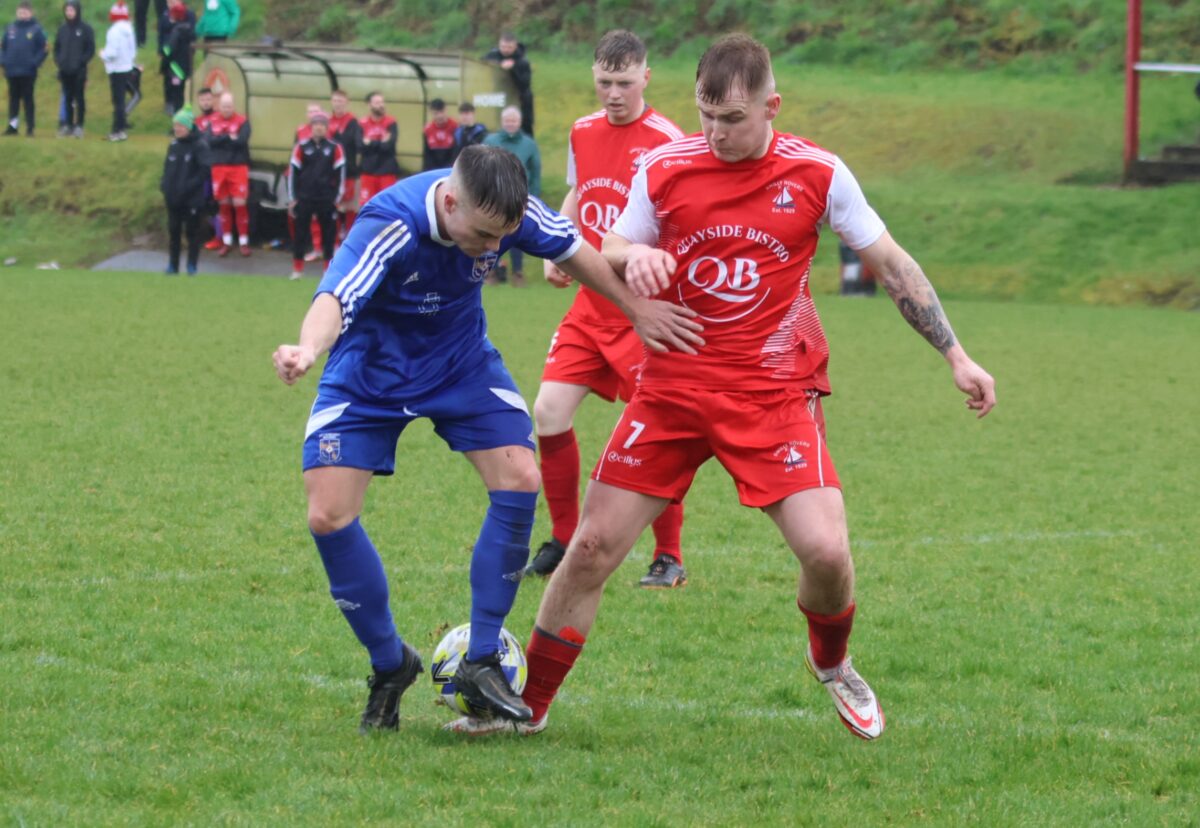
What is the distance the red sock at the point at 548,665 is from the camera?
16.5 feet

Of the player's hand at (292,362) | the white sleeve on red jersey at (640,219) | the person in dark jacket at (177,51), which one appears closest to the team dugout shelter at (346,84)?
the person in dark jacket at (177,51)

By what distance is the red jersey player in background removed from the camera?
24.0 ft

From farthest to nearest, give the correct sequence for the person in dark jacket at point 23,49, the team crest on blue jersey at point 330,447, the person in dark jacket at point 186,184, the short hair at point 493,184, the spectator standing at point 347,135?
the person in dark jacket at point 23,49, the spectator standing at point 347,135, the person in dark jacket at point 186,184, the team crest on blue jersey at point 330,447, the short hair at point 493,184

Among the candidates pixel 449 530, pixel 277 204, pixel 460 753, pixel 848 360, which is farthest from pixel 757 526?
pixel 277 204

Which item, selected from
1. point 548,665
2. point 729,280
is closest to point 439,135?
point 729,280

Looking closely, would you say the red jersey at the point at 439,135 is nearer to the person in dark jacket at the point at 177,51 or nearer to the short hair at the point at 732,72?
the person in dark jacket at the point at 177,51

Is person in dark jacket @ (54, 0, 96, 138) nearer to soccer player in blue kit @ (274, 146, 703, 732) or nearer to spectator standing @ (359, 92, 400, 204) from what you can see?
spectator standing @ (359, 92, 400, 204)

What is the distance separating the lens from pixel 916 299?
5020mm

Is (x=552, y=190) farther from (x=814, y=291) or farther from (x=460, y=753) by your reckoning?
(x=460, y=753)

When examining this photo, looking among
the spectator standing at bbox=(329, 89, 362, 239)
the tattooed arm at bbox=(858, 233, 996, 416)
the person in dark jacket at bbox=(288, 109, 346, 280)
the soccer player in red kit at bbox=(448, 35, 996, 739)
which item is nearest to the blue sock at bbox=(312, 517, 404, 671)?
the soccer player in red kit at bbox=(448, 35, 996, 739)

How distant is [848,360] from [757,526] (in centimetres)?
790

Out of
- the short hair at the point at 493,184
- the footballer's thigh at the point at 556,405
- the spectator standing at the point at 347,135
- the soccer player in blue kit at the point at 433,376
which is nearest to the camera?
the short hair at the point at 493,184

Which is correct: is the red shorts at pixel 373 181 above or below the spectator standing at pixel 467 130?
below

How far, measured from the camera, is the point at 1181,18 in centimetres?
3300
